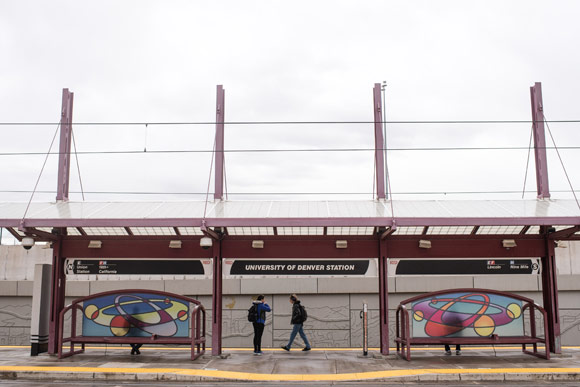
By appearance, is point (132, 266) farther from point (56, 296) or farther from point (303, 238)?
point (303, 238)

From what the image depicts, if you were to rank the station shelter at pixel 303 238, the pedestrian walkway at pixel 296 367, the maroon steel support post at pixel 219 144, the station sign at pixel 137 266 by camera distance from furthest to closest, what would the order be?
the maroon steel support post at pixel 219 144, the station sign at pixel 137 266, the station shelter at pixel 303 238, the pedestrian walkway at pixel 296 367

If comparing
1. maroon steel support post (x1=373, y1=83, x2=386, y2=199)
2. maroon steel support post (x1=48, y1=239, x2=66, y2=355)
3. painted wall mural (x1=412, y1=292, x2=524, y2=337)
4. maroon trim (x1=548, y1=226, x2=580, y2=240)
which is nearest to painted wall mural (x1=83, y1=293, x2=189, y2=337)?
maroon steel support post (x1=48, y1=239, x2=66, y2=355)

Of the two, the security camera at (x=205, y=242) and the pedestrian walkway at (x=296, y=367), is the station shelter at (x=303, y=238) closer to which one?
the security camera at (x=205, y=242)

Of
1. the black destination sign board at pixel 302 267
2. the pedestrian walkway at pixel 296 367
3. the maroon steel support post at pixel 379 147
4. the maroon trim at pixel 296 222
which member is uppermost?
the maroon steel support post at pixel 379 147

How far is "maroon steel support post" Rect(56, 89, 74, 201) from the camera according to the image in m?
15.4

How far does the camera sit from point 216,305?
1312cm

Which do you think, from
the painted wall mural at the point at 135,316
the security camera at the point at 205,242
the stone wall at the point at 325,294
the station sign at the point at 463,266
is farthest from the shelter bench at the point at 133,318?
the stone wall at the point at 325,294

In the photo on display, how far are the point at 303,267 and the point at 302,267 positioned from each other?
0.02 meters

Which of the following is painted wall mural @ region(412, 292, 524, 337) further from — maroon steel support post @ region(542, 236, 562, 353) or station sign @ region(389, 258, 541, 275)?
maroon steel support post @ region(542, 236, 562, 353)

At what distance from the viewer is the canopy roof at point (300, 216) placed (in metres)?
11.5

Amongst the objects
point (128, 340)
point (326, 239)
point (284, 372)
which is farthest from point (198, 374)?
point (326, 239)

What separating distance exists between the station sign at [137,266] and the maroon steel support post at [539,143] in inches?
350

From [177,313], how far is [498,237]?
300 inches

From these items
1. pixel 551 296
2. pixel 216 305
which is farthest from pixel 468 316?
pixel 216 305
